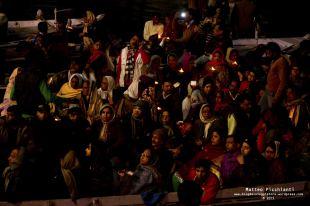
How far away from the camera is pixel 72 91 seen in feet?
30.6

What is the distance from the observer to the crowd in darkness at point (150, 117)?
712 cm

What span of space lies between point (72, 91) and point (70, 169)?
2.49 m

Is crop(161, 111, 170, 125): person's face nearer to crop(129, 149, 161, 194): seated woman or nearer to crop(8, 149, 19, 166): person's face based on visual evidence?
crop(129, 149, 161, 194): seated woman

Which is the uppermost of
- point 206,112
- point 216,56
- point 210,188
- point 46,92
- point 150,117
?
point 216,56

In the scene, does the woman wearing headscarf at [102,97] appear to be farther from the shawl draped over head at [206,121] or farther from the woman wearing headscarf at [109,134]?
the shawl draped over head at [206,121]

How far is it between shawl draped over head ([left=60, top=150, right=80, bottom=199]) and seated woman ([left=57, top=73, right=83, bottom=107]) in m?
2.21

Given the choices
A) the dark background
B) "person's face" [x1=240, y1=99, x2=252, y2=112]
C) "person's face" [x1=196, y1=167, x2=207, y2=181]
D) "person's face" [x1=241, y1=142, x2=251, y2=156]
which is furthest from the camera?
the dark background

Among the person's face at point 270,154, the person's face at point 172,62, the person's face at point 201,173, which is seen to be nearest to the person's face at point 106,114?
the person's face at point 201,173

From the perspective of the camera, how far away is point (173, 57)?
10.2m

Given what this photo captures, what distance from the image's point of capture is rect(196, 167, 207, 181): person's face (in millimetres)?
6824

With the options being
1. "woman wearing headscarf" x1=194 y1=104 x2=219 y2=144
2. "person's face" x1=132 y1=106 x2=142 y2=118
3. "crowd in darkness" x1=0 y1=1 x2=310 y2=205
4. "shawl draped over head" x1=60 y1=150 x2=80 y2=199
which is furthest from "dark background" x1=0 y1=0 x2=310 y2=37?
"shawl draped over head" x1=60 y1=150 x2=80 y2=199

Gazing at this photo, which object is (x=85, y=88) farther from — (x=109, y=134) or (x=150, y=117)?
(x=109, y=134)

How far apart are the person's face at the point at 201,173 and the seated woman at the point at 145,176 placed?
52 centimetres

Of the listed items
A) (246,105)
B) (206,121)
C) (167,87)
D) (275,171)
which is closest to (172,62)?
(167,87)
